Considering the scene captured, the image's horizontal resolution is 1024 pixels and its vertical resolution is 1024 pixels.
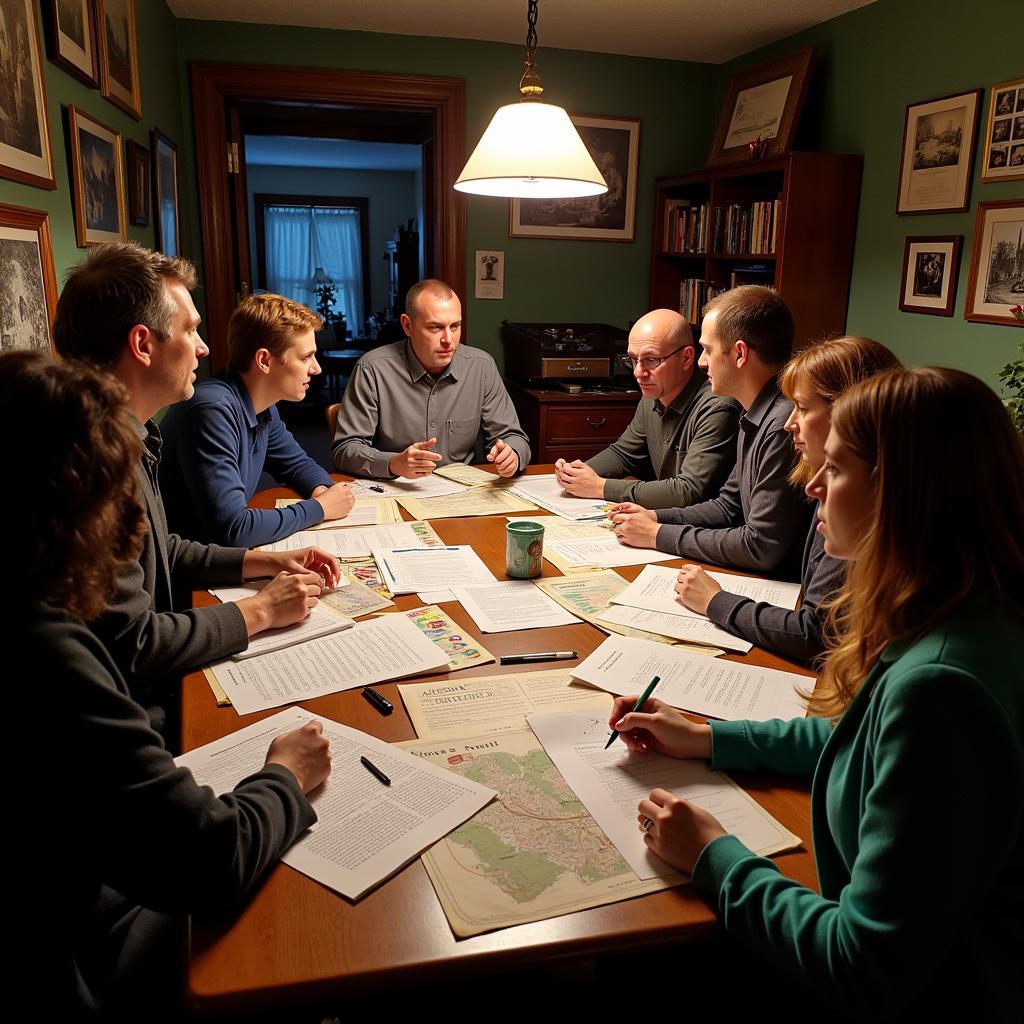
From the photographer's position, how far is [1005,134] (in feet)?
9.12

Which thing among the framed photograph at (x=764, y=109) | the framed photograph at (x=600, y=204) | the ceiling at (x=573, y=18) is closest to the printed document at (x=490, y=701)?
the framed photograph at (x=764, y=109)

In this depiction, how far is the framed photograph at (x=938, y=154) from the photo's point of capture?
2.93m

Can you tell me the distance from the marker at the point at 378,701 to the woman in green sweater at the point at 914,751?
444 millimetres

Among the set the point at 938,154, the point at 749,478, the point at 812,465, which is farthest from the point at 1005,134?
the point at 812,465

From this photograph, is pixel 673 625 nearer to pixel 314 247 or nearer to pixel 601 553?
pixel 601 553

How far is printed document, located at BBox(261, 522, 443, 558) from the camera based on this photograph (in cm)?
195

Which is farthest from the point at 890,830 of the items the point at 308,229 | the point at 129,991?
the point at 308,229

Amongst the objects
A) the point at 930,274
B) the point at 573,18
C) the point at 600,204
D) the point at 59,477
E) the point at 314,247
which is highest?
the point at 573,18

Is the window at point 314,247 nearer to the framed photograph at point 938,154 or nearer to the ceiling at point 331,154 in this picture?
the ceiling at point 331,154

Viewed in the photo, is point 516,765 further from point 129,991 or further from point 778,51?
point 778,51

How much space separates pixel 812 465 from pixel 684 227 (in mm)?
3137

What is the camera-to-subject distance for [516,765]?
42.6 inches

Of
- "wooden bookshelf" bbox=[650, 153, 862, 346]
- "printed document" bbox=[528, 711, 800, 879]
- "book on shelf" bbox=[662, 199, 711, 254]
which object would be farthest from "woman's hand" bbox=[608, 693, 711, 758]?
"book on shelf" bbox=[662, 199, 711, 254]

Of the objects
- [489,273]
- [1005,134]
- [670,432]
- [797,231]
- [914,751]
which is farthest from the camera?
[489,273]
